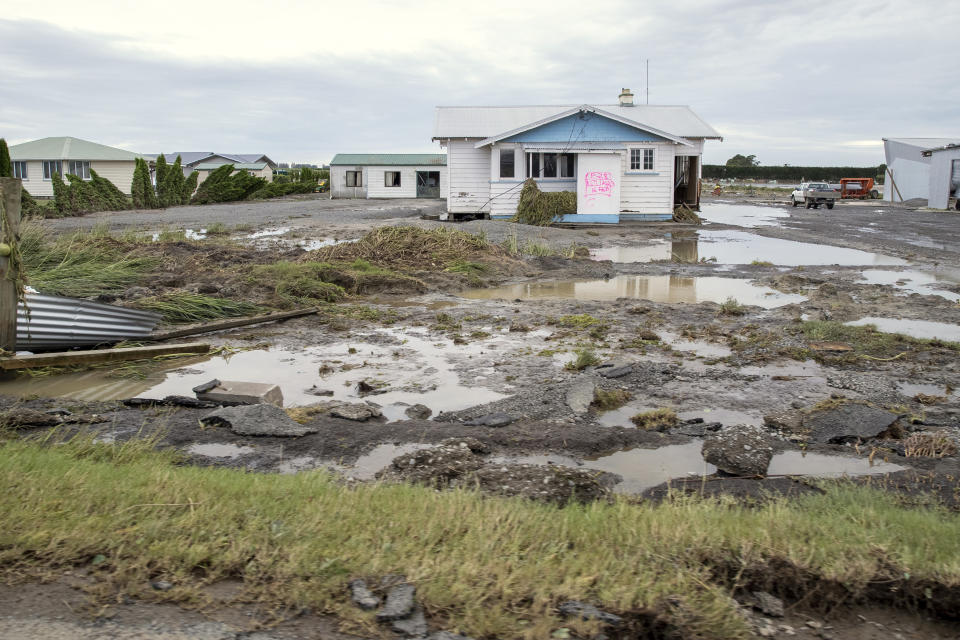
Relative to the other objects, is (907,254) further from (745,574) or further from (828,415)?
(745,574)

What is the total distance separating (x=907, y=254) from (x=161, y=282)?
55.2 feet

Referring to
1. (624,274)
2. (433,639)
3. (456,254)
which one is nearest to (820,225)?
(624,274)

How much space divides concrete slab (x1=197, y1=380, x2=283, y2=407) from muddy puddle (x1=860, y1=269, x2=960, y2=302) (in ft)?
35.6

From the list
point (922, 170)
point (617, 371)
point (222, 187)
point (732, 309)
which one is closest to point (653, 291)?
point (732, 309)

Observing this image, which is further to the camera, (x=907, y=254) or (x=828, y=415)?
(x=907, y=254)

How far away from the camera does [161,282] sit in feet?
44.2

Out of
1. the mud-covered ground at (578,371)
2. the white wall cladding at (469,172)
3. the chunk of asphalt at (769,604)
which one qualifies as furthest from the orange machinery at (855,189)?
the chunk of asphalt at (769,604)

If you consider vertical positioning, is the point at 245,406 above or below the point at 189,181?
below

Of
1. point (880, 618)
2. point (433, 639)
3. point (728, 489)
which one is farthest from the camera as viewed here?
point (728, 489)

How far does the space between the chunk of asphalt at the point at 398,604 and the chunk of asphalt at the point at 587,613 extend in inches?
24.2

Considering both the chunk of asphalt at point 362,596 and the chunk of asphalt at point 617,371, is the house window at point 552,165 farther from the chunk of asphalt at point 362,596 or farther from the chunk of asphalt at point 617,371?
the chunk of asphalt at point 362,596

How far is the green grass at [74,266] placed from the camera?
11898mm

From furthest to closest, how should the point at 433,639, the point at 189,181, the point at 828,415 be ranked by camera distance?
1. the point at 189,181
2. the point at 828,415
3. the point at 433,639

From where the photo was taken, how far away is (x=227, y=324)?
10.7 meters
